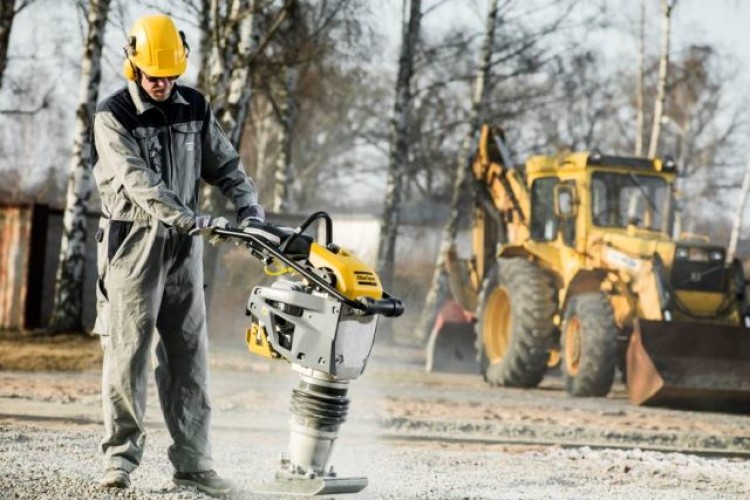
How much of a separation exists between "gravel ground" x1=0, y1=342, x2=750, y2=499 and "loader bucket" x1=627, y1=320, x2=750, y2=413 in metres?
0.29

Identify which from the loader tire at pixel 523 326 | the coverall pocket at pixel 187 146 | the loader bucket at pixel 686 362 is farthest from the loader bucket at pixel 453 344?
the coverall pocket at pixel 187 146

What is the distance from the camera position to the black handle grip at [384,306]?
19.7 ft

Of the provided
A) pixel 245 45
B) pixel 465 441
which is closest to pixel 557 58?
pixel 245 45

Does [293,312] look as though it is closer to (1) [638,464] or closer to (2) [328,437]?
(2) [328,437]

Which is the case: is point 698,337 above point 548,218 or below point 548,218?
below

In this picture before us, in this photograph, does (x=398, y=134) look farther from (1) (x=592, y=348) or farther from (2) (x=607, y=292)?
(1) (x=592, y=348)

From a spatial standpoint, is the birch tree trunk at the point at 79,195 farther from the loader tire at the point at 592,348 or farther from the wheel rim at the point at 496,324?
the loader tire at the point at 592,348

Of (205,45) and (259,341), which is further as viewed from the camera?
(205,45)

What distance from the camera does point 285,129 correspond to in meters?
31.9

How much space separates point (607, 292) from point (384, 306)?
10.6 metres

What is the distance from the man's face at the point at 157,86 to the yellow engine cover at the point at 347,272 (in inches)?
41.6

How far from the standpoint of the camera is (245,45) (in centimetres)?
1994

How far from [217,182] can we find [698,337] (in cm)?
950

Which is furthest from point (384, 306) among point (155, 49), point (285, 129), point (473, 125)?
point (285, 129)
